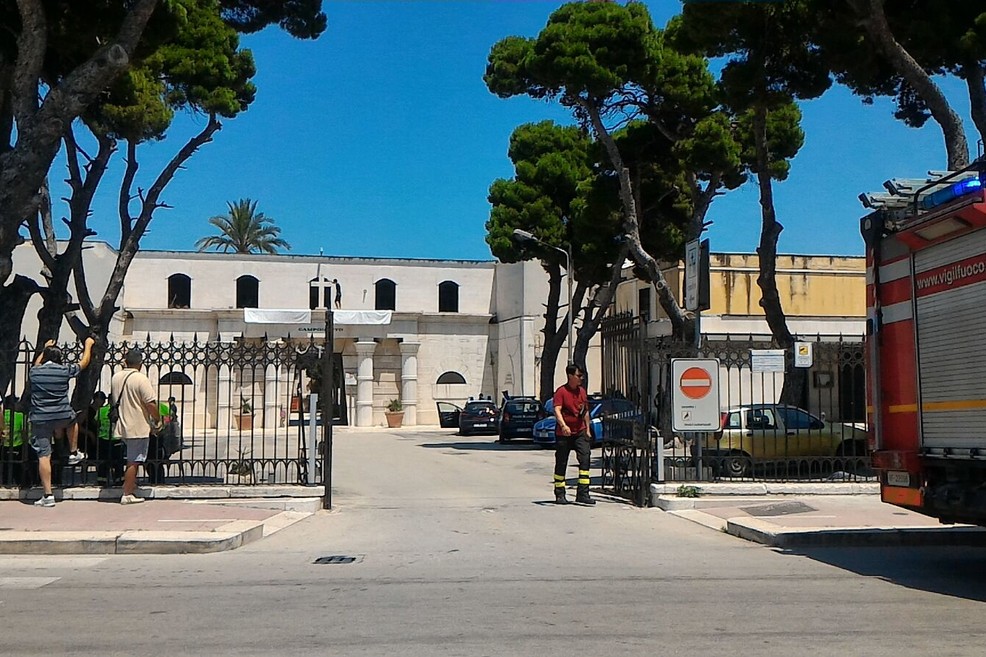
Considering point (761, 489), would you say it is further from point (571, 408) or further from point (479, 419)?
point (479, 419)

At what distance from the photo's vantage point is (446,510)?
13.8 meters

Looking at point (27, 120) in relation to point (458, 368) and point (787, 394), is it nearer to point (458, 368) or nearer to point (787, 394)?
point (787, 394)

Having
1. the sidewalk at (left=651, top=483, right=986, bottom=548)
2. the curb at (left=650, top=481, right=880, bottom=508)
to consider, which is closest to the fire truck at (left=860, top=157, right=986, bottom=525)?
the sidewalk at (left=651, top=483, right=986, bottom=548)

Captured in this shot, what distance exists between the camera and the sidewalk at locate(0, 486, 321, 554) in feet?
32.3

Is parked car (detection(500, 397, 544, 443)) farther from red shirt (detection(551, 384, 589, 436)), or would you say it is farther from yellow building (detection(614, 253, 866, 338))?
red shirt (detection(551, 384, 589, 436))

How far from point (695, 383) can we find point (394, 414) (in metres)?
35.9

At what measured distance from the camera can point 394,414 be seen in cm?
4834

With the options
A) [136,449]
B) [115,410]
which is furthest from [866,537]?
[115,410]

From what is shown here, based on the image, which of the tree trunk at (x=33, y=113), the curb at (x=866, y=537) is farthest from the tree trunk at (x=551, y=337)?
the curb at (x=866, y=537)

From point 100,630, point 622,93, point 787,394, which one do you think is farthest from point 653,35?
point 100,630

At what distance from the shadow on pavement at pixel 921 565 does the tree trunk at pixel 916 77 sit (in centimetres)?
765

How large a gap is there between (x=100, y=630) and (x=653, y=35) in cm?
2058

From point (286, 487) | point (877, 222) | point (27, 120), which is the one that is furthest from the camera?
point (286, 487)

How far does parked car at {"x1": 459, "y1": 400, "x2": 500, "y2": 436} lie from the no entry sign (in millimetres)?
26077
